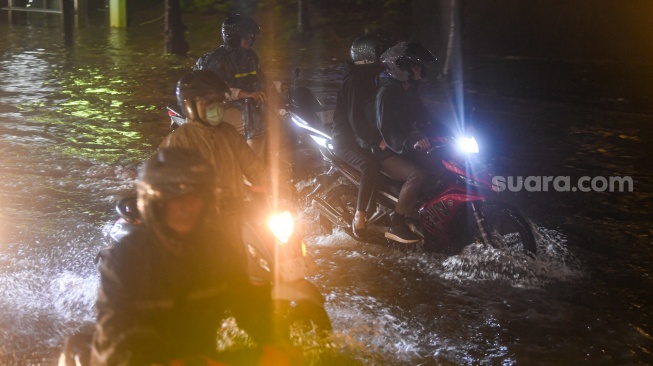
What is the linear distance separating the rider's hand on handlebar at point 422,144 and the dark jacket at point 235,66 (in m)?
2.41

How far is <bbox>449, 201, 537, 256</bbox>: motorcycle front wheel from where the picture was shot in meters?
6.15

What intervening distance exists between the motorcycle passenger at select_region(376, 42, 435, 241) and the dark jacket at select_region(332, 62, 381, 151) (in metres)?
0.19

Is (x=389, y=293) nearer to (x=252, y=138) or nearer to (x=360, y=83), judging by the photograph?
(x=360, y=83)

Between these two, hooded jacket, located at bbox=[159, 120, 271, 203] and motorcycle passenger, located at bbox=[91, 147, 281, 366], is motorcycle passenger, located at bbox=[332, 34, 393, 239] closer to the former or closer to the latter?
hooded jacket, located at bbox=[159, 120, 271, 203]

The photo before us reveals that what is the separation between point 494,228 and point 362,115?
1.44m

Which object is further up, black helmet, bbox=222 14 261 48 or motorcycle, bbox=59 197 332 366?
black helmet, bbox=222 14 261 48

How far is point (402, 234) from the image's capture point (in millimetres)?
6496

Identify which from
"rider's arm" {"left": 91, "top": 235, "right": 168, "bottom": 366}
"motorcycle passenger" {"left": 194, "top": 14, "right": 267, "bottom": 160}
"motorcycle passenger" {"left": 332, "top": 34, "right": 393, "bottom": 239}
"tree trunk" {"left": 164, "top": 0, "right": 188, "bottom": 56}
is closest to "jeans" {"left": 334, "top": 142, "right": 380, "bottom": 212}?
"motorcycle passenger" {"left": 332, "top": 34, "right": 393, "bottom": 239}

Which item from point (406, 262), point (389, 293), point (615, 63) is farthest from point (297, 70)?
point (615, 63)

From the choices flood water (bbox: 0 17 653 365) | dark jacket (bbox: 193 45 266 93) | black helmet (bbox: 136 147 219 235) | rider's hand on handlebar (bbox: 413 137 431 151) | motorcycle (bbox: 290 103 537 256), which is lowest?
flood water (bbox: 0 17 653 365)

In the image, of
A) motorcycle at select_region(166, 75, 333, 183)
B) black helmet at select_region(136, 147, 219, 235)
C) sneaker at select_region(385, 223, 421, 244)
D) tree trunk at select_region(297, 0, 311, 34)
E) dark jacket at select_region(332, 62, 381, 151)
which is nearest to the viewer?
black helmet at select_region(136, 147, 219, 235)

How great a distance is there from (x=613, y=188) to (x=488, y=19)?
38.4ft

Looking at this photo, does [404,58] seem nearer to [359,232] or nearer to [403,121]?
[403,121]

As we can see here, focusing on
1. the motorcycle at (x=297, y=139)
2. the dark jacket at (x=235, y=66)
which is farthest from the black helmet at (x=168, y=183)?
the dark jacket at (x=235, y=66)
